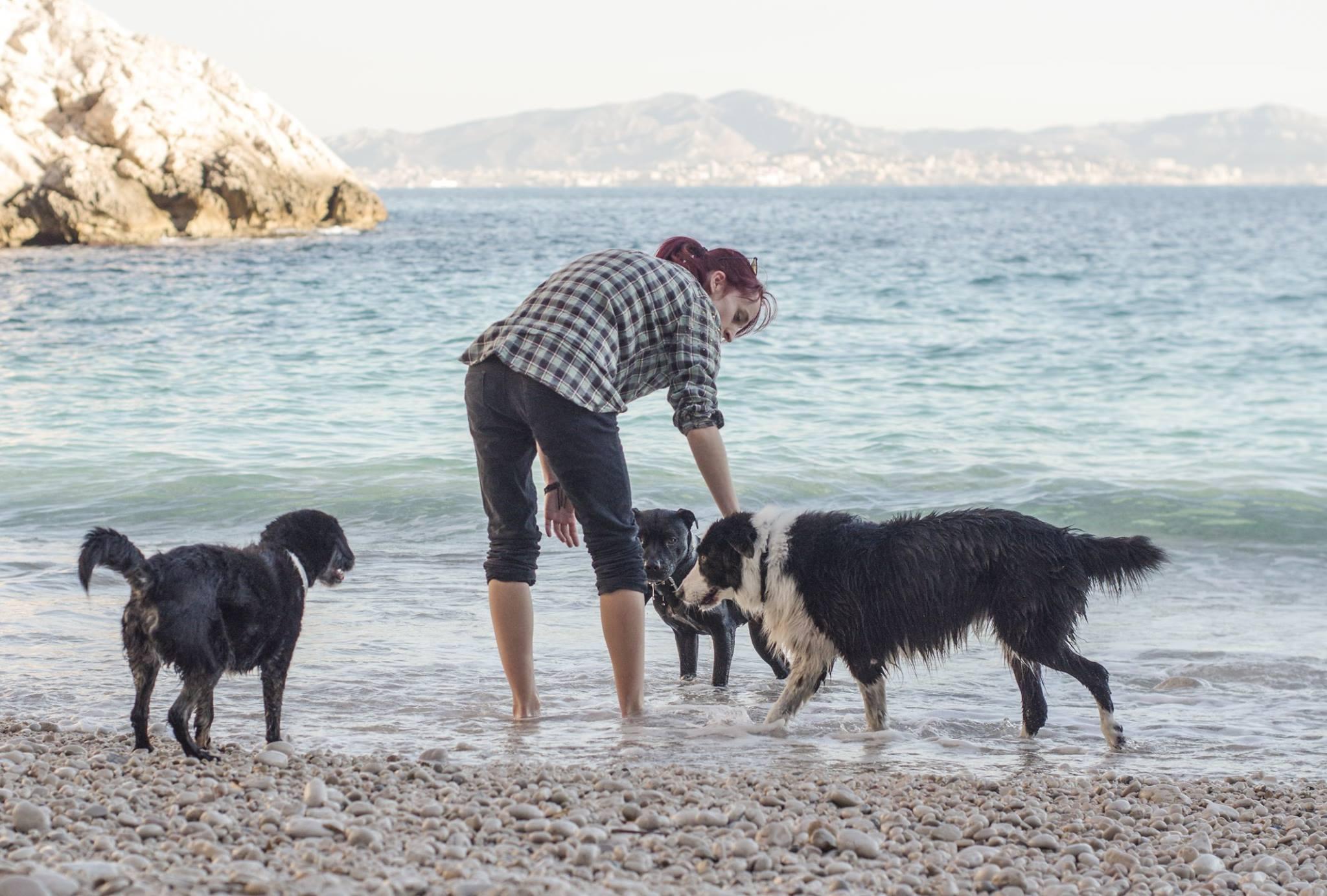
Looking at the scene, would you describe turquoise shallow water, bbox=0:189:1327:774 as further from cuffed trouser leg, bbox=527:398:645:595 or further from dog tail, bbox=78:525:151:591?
dog tail, bbox=78:525:151:591

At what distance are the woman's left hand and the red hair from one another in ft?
2.97

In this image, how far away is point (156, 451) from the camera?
34.3ft

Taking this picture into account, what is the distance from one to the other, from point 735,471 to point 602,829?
7.01 meters

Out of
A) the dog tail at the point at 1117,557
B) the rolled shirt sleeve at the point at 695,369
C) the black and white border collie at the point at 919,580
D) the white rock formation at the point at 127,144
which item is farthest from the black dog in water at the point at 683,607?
the white rock formation at the point at 127,144

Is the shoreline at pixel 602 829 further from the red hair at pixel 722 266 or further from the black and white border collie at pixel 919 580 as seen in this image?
the red hair at pixel 722 266

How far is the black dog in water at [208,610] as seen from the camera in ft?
13.0

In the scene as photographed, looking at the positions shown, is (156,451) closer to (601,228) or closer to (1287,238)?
(601,228)

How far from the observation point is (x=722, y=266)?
468 centimetres

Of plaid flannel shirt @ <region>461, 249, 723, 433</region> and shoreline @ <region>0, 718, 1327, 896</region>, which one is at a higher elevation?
plaid flannel shirt @ <region>461, 249, 723, 433</region>

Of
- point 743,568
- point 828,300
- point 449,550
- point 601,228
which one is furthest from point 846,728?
point 601,228

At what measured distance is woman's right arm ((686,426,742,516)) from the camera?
450 centimetres

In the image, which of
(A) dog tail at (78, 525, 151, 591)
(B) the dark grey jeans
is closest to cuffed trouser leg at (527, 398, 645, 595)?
(B) the dark grey jeans

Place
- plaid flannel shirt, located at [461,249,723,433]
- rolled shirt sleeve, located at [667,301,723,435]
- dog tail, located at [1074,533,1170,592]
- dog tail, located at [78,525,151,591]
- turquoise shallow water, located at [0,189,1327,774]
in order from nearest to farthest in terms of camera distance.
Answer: dog tail, located at [78,525,151,591]
plaid flannel shirt, located at [461,249,723,433]
rolled shirt sleeve, located at [667,301,723,435]
dog tail, located at [1074,533,1170,592]
turquoise shallow water, located at [0,189,1327,774]

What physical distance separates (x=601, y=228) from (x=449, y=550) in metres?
45.6
